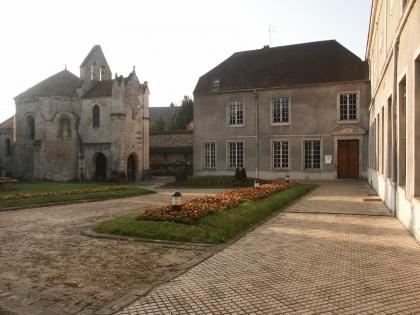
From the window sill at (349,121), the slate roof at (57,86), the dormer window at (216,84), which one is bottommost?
the window sill at (349,121)

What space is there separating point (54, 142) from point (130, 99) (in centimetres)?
773

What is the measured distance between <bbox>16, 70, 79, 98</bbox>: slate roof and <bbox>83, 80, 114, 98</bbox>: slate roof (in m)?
1.34

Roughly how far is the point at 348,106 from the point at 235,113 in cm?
842

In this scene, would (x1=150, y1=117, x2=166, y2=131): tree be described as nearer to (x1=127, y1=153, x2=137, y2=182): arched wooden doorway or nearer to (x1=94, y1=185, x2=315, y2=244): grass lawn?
(x1=127, y1=153, x2=137, y2=182): arched wooden doorway

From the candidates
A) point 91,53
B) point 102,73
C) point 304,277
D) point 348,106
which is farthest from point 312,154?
point 304,277

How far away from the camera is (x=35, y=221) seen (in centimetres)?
1267

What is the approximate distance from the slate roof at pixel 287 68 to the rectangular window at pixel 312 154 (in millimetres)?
4379

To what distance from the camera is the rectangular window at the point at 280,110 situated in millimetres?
30261

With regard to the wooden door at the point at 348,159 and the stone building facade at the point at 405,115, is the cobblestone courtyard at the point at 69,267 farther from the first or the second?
the wooden door at the point at 348,159

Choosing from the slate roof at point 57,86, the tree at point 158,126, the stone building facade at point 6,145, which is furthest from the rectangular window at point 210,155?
the tree at point 158,126

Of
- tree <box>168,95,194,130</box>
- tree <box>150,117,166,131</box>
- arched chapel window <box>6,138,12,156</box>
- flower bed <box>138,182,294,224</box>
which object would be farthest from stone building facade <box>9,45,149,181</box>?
flower bed <box>138,182,294,224</box>

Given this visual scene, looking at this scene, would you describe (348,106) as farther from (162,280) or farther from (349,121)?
(162,280)

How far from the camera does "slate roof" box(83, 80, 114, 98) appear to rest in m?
36.0

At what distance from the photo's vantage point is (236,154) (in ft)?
105
